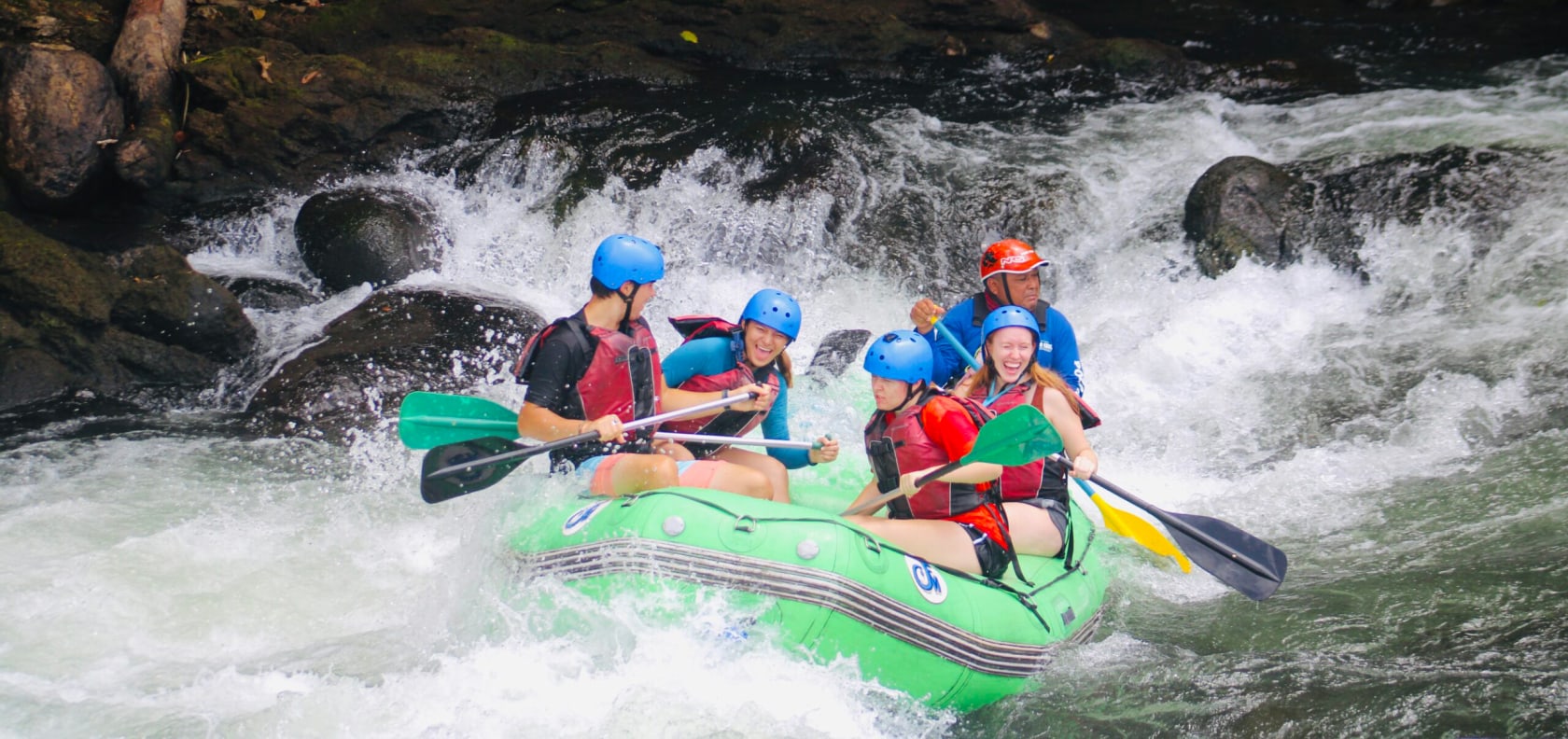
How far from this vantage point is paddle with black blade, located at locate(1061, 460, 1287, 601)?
13.5 feet

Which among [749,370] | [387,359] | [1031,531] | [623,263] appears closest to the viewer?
[623,263]

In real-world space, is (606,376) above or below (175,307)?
above

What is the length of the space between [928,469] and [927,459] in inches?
1.5

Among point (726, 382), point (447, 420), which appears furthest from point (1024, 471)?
point (447, 420)

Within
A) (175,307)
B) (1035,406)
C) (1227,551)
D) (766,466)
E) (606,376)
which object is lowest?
(1227,551)

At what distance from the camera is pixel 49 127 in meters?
7.75

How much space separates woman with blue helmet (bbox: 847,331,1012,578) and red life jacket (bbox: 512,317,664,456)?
2.49 ft

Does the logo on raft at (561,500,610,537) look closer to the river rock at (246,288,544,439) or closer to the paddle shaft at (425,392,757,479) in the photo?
the paddle shaft at (425,392,757,479)

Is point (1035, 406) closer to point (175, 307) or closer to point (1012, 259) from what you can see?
point (1012, 259)

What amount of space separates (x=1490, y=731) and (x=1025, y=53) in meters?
7.98

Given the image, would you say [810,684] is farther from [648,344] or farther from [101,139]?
[101,139]

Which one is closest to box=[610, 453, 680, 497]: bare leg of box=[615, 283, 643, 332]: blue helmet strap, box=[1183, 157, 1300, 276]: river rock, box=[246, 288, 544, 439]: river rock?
box=[615, 283, 643, 332]: blue helmet strap

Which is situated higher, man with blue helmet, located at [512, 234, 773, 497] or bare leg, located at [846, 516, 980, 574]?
man with blue helmet, located at [512, 234, 773, 497]

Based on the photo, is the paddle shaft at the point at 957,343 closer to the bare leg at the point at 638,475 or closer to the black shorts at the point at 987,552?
the black shorts at the point at 987,552
